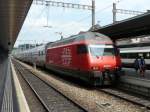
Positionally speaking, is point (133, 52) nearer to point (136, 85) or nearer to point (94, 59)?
point (94, 59)

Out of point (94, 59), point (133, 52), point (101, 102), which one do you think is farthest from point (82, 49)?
point (133, 52)

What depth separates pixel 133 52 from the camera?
3769 centimetres

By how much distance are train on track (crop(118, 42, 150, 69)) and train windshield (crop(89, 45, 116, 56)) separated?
12.8 m

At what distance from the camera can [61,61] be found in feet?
88.2

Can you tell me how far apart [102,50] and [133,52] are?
1779 cm

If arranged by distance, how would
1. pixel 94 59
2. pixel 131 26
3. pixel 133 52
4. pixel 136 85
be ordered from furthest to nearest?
pixel 133 52, pixel 131 26, pixel 94 59, pixel 136 85

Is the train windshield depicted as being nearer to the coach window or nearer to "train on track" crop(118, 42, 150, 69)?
the coach window

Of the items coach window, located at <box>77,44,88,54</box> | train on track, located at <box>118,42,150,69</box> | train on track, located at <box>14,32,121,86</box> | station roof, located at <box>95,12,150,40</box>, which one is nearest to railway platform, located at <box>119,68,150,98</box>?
train on track, located at <box>14,32,121,86</box>

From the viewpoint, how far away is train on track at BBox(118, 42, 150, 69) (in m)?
34.4

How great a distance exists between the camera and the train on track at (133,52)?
34353 millimetres

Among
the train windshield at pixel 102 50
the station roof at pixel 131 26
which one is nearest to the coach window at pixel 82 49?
the train windshield at pixel 102 50

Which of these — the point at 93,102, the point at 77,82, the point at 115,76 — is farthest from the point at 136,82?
the point at 77,82

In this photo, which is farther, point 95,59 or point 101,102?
point 95,59

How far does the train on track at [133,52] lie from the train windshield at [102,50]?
42.0 ft
